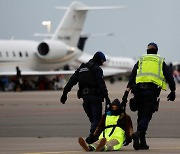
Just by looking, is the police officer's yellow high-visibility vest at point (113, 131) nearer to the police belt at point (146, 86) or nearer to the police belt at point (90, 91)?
the police belt at point (146, 86)

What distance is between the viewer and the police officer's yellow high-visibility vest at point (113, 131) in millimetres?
14664

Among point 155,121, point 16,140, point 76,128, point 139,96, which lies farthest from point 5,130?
point 139,96

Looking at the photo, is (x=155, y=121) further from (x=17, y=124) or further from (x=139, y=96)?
(x=139, y=96)

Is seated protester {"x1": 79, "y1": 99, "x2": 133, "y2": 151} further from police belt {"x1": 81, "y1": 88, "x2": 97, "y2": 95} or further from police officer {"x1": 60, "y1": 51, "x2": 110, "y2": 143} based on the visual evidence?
police belt {"x1": 81, "y1": 88, "x2": 97, "y2": 95}

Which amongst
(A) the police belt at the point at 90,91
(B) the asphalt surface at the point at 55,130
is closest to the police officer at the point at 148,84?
(B) the asphalt surface at the point at 55,130

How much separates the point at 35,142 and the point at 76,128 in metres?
4.00

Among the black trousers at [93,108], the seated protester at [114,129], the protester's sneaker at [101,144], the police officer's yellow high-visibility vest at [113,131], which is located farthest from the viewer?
the black trousers at [93,108]

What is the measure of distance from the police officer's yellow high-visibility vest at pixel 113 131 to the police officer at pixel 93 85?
108 centimetres

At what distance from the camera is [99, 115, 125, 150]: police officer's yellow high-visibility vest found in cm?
1466

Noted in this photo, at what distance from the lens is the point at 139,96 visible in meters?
15.4

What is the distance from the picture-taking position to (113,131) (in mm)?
14797

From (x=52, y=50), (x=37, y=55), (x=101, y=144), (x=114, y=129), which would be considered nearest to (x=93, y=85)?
(x=114, y=129)

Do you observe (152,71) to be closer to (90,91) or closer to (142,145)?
(142,145)

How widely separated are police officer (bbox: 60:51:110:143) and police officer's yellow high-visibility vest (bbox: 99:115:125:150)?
108 centimetres
